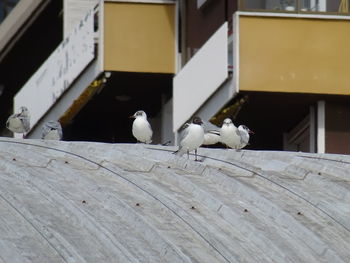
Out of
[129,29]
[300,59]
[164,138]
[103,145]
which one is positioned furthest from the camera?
[164,138]

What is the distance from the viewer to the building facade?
48188mm

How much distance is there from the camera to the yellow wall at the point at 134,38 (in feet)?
171

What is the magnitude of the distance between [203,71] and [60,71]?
24.3 ft

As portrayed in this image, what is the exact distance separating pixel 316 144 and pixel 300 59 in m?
2.18

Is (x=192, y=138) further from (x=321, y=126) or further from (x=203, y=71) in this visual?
(x=203, y=71)

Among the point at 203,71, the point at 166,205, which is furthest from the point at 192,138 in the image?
the point at 203,71

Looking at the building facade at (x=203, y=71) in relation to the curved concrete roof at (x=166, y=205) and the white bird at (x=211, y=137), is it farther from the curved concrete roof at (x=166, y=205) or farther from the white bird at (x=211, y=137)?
the curved concrete roof at (x=166, y=205)

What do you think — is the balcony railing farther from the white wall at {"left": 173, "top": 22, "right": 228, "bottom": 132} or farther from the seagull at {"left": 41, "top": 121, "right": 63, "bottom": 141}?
the seagull at {"left": 41, "top": 121, "right": 63, "bottom": 141}

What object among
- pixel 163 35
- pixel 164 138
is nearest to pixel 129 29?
pixel 163 35

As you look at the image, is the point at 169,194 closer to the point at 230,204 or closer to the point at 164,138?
the point at 230,204

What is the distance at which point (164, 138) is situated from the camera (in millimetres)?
55625

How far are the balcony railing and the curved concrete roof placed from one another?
780 centimetres

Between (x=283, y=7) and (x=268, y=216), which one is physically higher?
(x=283, y=7)

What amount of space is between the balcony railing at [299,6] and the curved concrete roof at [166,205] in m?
7.80
